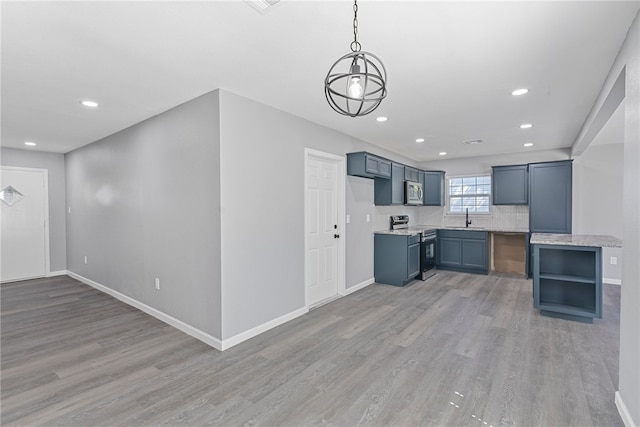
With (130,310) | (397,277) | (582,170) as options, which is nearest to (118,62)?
(130,310)

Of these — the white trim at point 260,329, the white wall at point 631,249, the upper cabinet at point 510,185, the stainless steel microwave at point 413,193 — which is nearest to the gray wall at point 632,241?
the white wall at point 631,249

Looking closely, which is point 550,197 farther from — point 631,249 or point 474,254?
point 631,249

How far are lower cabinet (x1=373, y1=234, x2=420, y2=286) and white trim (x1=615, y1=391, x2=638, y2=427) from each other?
3.17m

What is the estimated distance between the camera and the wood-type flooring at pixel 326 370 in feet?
6.67

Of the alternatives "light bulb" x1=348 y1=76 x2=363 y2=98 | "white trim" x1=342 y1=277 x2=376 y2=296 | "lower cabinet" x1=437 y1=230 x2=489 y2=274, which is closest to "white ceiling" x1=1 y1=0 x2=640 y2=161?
"light bulb" x1=348 y1=76 x2=363 y2=98

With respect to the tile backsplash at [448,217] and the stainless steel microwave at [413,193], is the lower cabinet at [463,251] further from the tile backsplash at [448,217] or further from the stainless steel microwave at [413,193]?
the stainless steel microwave at [413,193]

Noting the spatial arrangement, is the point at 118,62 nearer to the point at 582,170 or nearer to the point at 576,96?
the point at 576,96

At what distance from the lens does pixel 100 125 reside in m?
4.19

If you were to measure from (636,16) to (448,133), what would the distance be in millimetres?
2924

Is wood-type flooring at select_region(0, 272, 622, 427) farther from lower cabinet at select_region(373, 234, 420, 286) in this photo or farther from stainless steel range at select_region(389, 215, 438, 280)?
stainless steel range at select_region(389, 215, 438, 280)

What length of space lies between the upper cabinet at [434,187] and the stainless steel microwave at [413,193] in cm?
32

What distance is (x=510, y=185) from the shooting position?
6141 millimetres

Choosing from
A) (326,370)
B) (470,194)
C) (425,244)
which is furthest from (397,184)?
(326,370)

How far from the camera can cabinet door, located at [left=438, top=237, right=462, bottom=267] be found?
6383 mm
